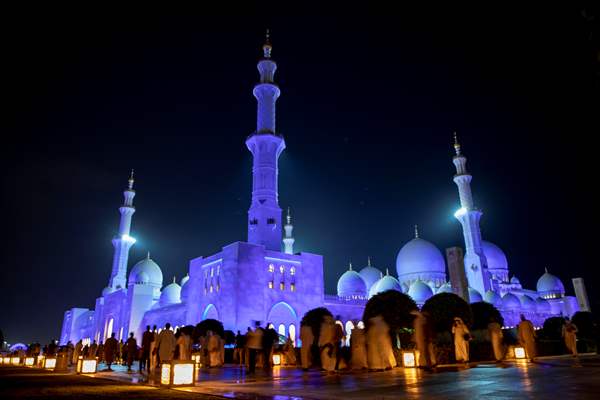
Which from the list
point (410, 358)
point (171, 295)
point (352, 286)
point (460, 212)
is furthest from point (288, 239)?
point (410, 358)

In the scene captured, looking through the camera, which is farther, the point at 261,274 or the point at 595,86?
the point at 261,274

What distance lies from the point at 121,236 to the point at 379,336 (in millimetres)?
41176

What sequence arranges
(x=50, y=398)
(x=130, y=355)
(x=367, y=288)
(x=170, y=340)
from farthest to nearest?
(x=367, y=288) < (x=130, y=355) < (x=170, y=340) < (x=50, y=398)

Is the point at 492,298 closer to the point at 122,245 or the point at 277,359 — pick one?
the point at 277,359

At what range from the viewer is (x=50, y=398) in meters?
5.54

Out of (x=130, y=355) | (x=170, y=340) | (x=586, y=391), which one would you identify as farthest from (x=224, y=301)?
(x=586, y=391)

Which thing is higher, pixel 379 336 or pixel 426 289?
pixel 426 289

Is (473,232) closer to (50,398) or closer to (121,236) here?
(121,236)

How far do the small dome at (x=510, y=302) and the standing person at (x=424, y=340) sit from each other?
36.2 metres

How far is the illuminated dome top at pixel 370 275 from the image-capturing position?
2008 inches

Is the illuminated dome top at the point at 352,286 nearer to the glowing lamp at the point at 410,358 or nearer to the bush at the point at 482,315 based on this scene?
the bush at the point at 482,315

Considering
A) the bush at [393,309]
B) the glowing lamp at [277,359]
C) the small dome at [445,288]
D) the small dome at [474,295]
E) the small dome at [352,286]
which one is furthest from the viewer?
the small dome at [352,286]

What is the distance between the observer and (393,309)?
23.0 m

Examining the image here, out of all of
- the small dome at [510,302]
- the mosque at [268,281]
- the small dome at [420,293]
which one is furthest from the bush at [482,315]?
the small dome at [510,302]
